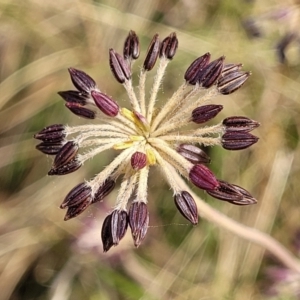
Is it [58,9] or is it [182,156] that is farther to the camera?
[58,9]

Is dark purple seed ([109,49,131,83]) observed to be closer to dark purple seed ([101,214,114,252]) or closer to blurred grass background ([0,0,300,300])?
dark purple seed ([101,214,114,252])

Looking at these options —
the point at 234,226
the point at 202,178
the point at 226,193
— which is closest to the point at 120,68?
the point at 202,178

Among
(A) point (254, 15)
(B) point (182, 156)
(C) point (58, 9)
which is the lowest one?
(B) point (182, 156)

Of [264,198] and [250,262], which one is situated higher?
[264,198]

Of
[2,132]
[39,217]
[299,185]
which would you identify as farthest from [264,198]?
[2,132]

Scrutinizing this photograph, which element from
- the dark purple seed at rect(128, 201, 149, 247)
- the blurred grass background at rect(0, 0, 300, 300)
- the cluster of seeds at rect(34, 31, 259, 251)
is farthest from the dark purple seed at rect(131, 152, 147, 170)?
the blurred grass background at rect(0, 0, 300, 300)

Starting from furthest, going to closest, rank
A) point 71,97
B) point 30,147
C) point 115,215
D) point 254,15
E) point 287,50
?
point 30,147, point 254,15, point 287,50, point 71,97, point 115,215

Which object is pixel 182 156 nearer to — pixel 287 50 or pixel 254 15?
pixel 287 50

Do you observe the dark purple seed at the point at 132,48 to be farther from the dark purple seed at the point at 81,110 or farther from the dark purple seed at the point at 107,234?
the dark purple seed at the point at 107,234
